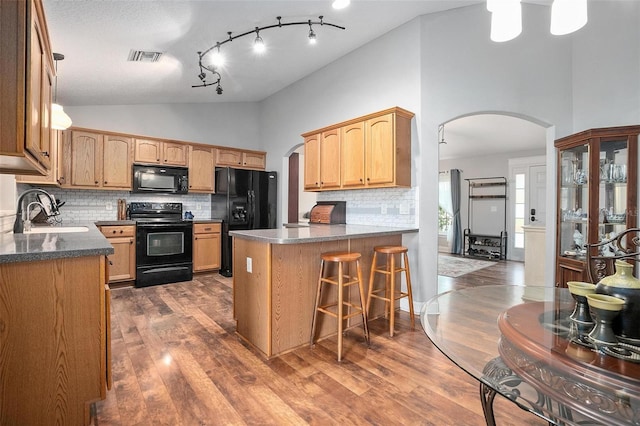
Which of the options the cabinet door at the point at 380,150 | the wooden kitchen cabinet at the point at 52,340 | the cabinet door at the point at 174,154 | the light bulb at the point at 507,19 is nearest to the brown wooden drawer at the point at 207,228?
the cabinet door at the point at 174,154

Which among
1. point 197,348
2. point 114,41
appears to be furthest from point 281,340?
point 114,41

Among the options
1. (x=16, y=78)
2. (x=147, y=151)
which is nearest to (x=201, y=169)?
(x=147, y=151)

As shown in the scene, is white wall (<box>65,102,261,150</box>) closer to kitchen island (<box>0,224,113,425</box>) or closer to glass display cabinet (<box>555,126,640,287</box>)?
kitchen island (<box>0,224,113,425</box>)

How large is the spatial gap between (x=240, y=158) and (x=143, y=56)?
244 centimetres

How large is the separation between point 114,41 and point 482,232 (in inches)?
315

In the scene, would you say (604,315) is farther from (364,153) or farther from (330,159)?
(330,159)

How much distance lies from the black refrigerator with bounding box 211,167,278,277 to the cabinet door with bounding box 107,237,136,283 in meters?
1.30

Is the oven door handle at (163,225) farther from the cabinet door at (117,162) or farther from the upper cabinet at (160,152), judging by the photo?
the upper cabinet at (160,152)

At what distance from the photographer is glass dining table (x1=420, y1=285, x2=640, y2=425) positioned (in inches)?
31.0

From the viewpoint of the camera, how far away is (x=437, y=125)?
3.37 meters

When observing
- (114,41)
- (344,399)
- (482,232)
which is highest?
(114,41)

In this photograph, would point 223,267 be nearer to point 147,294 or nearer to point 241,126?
point 147,294

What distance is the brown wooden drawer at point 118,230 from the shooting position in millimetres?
4105

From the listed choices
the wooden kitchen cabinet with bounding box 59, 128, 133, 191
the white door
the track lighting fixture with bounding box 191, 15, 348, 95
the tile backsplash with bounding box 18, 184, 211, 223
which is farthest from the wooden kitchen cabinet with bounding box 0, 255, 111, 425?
the white door
